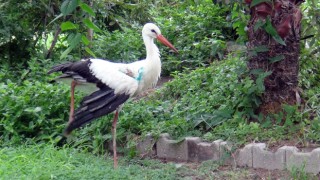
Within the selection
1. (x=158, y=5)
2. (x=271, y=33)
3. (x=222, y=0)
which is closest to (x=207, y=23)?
(x=158, y=5)

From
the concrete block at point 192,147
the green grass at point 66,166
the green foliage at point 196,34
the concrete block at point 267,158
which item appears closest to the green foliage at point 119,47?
the green foliage at point 196,34

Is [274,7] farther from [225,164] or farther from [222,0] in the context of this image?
[225,164]

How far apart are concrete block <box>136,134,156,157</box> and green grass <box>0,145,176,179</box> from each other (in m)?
0.23

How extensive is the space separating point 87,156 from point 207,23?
4.75 metres

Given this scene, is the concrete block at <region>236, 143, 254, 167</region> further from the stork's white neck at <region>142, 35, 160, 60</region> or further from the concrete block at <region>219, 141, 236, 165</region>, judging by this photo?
the stork's white neck at <region>142, 35, 160, 60</region>

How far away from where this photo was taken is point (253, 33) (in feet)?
21.9

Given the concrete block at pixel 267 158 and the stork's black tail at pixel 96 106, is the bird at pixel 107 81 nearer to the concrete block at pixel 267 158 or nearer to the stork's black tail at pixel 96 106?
the stork's black tail at pixel 96 106

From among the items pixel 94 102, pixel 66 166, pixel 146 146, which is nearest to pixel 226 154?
pixel 146 146

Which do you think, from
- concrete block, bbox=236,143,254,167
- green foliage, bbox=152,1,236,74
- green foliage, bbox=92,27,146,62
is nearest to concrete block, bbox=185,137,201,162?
concrete block, bbox=236,143,254,167

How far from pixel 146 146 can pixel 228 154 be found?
101cm

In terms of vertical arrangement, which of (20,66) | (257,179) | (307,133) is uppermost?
(20,66)

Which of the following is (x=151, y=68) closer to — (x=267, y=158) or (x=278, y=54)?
(x=278, y=54)

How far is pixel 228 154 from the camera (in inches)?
246

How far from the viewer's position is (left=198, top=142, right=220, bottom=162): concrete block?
20.8ft
